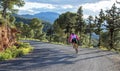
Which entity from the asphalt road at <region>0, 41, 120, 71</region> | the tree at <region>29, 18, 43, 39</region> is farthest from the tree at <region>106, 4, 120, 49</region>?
the tree at <region>29, 18, 43, 39</region>

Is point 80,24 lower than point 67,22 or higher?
lower

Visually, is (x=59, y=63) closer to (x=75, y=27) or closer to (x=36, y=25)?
(x=75, y=27)

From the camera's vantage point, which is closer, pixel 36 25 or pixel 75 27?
pixel 75 27

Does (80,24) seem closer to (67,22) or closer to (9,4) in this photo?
(67,22)

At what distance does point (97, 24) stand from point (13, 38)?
47.7 meters

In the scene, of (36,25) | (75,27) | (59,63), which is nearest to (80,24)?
(75,27)

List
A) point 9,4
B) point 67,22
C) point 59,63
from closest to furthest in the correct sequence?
point 59,63 < point 9,4 < point 67,22

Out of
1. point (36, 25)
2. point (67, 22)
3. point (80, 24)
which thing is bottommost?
point (80, 24)

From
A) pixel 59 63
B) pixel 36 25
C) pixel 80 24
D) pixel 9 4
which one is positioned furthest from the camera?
pixel 36 25

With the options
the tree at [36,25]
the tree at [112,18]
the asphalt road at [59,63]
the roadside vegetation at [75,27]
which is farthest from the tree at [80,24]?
the asphalt road at [59,63]

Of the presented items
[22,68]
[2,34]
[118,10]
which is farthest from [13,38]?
[118,10]

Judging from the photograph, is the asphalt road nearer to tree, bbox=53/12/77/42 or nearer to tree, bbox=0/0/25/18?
tree, bbox=0/0/25/18

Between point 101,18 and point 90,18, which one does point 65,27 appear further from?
point 101,18

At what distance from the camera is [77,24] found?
3499 inches
